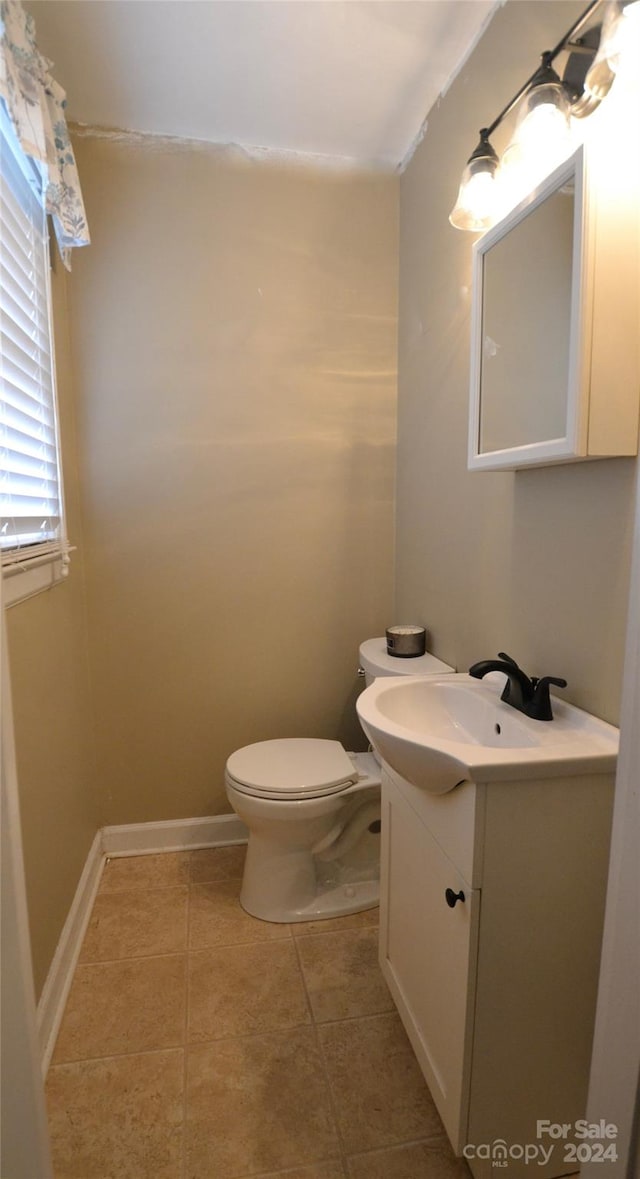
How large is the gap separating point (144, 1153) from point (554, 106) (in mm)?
2152

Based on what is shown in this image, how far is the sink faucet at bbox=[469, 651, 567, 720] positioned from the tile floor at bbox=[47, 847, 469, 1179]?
0.89 metres

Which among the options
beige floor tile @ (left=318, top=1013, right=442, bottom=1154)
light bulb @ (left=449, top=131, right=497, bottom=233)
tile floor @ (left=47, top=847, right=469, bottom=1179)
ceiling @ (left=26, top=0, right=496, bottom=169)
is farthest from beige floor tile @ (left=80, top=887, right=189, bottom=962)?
ceiling @ (left=26, top=0, right=496, bottom=169)

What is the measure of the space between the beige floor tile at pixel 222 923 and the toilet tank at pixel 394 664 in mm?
833

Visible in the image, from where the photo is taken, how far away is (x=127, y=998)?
58.1 inches

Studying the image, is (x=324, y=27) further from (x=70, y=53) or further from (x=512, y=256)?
(x=512, y=256)

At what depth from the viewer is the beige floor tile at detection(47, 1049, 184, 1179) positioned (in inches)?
42.9

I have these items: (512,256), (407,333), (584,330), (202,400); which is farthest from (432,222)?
(584,330)

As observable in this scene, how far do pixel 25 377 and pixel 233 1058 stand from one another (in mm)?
1722

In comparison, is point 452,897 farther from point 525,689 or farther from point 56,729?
point 56,729

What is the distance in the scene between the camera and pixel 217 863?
2061 millimetres

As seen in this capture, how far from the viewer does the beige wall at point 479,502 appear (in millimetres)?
1048

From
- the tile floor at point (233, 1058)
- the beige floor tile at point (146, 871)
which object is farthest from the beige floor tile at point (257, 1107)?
the beige floor tile at point (146, 871)

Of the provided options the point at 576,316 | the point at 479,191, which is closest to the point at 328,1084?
the point at 576,316

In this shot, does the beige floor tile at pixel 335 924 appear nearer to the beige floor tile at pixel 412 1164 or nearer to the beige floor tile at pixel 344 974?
the beige floor tile at pixel 344 974
